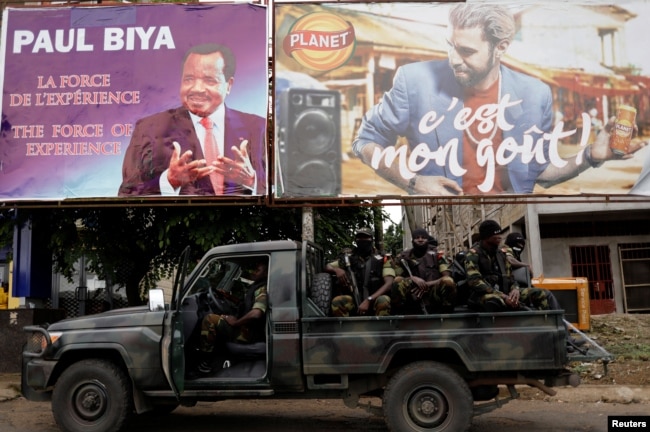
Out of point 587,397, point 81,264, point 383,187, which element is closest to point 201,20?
point 383,187

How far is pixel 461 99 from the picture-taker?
10250mm

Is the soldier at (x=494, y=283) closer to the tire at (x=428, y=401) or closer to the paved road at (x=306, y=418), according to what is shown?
the tire at (x=428, y=401)

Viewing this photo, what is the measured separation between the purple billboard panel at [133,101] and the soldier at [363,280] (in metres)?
3.40

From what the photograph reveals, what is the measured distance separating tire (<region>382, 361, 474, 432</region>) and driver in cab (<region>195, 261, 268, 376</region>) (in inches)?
55.6

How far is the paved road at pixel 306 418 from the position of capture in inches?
281

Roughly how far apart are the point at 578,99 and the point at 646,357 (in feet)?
13.3

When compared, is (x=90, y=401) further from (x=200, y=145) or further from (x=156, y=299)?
(x=200, y=145)

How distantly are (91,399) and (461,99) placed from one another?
6.90m

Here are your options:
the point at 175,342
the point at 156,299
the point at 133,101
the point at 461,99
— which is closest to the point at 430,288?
the point at 175,342

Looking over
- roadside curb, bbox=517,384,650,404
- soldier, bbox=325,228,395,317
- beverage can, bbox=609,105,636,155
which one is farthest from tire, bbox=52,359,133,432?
beverage can, bbox=609,105,636,155

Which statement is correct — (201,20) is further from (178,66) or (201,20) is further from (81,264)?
(81,264)

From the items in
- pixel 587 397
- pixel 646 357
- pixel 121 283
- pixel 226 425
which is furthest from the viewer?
pixel 121 283

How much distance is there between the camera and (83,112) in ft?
33.7

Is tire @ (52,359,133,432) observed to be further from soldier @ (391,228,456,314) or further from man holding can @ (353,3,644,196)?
man holding can @ (353,3,644,196)
